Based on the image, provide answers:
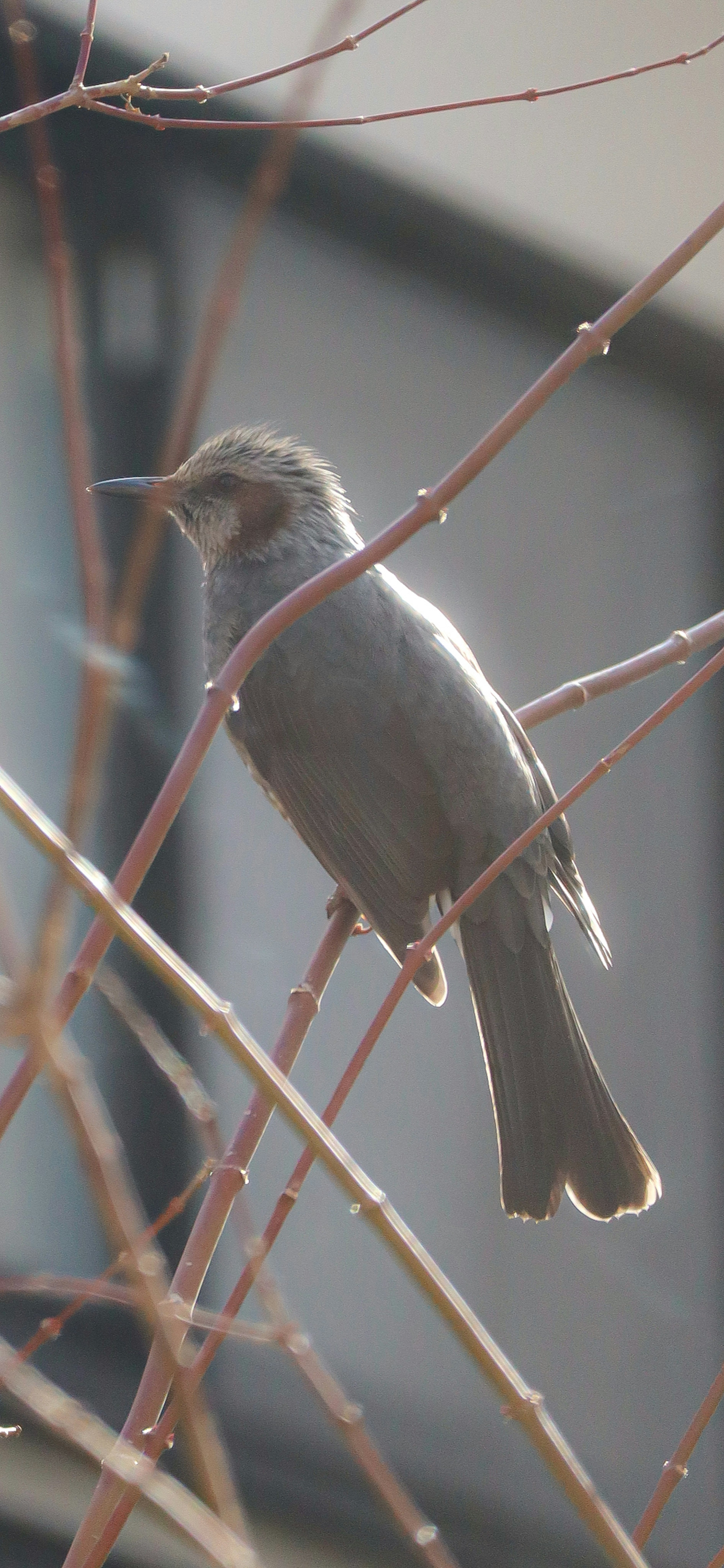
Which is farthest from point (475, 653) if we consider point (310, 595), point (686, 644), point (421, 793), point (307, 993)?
point (310, 595)

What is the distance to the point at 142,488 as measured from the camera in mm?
1945

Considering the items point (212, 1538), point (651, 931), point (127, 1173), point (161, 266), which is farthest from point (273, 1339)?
point (651, 931)

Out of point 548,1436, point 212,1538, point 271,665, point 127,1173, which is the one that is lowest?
point 212,1538

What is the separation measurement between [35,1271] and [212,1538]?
2.47 m

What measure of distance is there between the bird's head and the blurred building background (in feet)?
3.61

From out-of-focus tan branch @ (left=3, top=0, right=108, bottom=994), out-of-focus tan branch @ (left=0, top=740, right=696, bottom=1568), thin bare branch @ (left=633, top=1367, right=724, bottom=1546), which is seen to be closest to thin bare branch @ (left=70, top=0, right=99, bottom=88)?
out-of-focus tan branch @ (left=3, top=0, right=108, bottom=994)

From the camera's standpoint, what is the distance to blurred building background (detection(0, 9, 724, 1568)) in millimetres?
3051

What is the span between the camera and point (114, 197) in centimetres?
313

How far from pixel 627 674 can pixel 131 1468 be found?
880 millimetres

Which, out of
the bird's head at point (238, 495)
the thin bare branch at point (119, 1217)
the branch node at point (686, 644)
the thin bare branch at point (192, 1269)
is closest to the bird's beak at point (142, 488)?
the bird's head at point (238, 495)

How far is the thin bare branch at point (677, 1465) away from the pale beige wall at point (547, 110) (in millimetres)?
2855

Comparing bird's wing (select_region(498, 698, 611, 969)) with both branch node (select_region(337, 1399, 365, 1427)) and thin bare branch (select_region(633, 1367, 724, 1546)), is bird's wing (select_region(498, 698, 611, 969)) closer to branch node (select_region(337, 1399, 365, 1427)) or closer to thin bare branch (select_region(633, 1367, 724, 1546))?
thin bare branch (select_region(633, 1367, 724, 1546))

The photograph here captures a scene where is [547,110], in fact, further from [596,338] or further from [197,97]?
[596,338]

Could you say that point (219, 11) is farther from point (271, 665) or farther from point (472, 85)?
point (271, 665)
